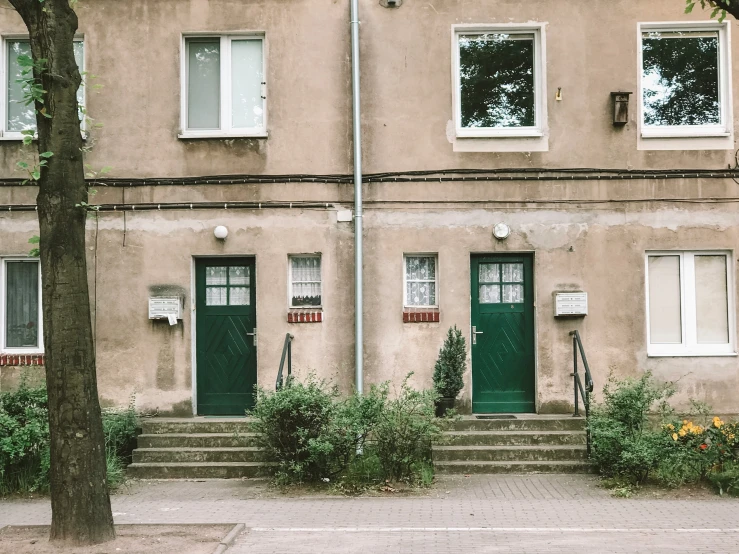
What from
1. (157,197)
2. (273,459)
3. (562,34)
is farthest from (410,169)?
(273,459)

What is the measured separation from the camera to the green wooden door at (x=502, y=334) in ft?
39.8

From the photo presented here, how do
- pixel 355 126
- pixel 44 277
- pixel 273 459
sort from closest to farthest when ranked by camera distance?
pixel 44 277
pixel 273 459
pixel 355 126

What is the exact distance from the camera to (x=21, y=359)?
12.1 m

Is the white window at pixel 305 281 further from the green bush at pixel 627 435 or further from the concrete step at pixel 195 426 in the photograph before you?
the green bush at pixel 627 435

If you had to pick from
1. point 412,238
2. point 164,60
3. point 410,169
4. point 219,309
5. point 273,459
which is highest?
point 164,60

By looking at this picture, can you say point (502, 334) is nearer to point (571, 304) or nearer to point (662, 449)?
point (571, 304)

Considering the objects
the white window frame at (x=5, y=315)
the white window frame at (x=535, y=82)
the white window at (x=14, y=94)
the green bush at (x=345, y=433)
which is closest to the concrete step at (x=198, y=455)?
the green bush at (x=345, y=433)

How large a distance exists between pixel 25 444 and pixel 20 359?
2.61 m

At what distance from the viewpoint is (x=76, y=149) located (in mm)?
7418

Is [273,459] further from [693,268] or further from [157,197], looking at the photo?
[693,268]

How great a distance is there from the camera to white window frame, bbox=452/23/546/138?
12.1 meters

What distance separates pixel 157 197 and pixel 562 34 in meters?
6.32

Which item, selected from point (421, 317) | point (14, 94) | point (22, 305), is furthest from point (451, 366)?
point (14, 94)

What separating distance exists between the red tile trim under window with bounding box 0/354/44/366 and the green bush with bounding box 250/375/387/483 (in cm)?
390
